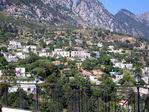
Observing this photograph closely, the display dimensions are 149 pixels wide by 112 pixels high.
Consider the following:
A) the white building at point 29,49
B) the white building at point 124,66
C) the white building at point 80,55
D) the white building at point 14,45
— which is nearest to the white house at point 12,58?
the white building at point 29,49

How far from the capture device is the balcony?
8750 millimetres

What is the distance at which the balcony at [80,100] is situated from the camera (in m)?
8.75

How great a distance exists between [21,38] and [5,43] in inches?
633

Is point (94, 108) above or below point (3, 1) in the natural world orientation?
below

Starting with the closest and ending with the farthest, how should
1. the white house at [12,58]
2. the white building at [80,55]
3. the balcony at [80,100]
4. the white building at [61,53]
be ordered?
the balcony at [80,100] < the white house at [12,58] < the white building at [61,53] < the white building at [80,55]

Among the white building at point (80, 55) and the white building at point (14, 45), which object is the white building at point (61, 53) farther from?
the white building at point (14, 45)

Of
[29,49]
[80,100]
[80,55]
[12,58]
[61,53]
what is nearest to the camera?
[80,100]

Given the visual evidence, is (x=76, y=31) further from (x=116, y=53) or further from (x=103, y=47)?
(x=116, y=53)

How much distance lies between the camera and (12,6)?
17338cm

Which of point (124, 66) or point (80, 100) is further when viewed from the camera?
point (124, 66)

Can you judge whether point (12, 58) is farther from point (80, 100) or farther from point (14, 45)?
point (80, 100)

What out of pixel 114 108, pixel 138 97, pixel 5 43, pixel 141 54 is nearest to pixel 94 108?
pixel 114 108

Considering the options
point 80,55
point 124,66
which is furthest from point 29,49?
point 124,66

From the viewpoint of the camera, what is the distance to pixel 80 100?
9.45m
